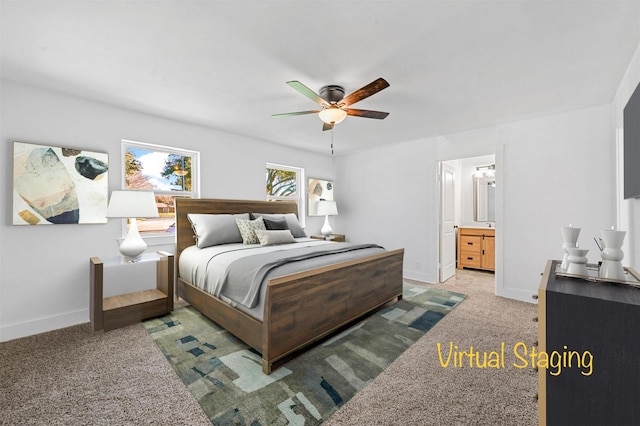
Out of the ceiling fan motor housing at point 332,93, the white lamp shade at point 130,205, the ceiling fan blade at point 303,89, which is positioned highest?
the ceiling fan motor housing at point 332,93

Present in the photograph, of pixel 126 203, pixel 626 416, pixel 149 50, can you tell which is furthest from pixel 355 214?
pixel 626 416

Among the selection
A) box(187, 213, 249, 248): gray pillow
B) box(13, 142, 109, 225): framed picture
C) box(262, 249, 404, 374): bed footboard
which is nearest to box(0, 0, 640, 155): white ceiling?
box(13, 142, 109, 225): framed picture

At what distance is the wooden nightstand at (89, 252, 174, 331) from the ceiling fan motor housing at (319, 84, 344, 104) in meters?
2.35

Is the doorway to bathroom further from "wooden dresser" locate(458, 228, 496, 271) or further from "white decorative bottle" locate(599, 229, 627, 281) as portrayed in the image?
"white decorative bottle" locate(599, 229, 627, 281)

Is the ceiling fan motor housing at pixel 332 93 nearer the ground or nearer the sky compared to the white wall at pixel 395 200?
nearer the sky

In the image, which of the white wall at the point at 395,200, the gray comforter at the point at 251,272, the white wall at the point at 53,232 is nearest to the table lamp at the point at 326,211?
the white wall at the point at 395,200

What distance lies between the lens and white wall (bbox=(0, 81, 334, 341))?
240cm

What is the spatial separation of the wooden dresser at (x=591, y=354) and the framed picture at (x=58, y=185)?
12.4 feet

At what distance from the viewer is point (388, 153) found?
4.86 metres

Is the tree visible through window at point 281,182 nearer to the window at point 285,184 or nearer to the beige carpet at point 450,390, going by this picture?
the window at point 285,184

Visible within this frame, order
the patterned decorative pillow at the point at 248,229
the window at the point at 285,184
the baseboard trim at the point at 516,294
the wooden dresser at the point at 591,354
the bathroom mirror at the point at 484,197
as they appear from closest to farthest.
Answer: the wooden dresser at the point at 591,354, the patterned decorative pillow at the point at 248,229, the baseboard trim at the point at 516,294, the window at the point at 285,184, the bathroom mirror at the point at 484,197

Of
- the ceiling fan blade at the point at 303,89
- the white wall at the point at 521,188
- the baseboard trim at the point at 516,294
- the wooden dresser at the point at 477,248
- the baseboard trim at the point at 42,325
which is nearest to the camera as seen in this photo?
the ceiling fan blade at the point at 303,89

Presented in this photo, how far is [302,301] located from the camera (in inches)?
81.1

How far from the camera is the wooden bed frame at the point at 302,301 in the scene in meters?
1.88
